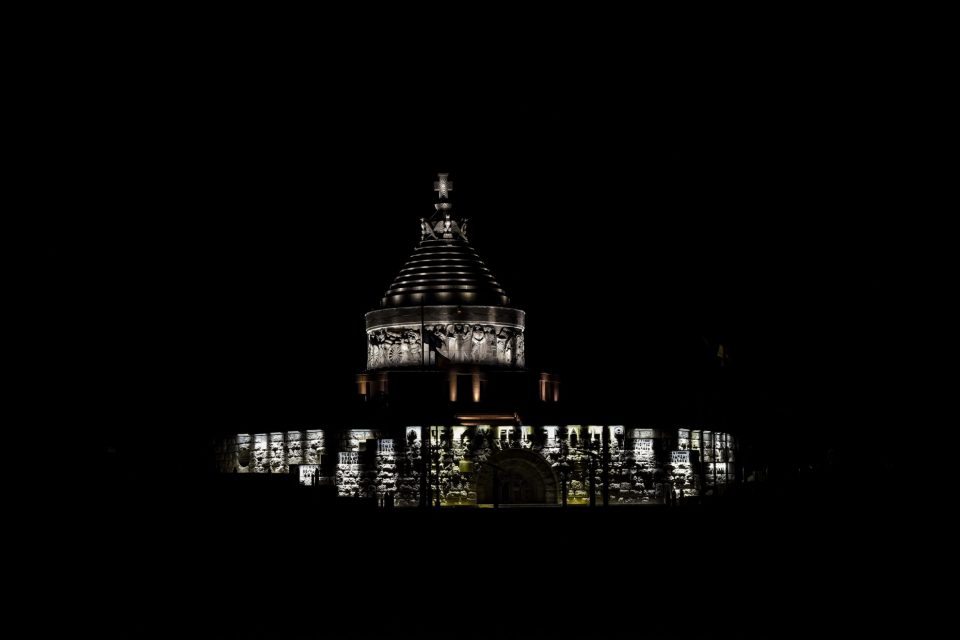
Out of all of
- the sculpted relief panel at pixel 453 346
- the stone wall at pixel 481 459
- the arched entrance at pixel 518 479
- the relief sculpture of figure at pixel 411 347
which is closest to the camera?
the stone wall at pixel 481 459

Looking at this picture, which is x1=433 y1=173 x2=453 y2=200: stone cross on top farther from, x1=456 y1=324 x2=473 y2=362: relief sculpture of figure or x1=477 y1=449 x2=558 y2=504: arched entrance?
x1=477 y1=449 x2=558 y2=504: arched entrance

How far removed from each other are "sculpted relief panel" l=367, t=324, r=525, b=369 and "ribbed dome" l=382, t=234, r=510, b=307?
1.37 meters

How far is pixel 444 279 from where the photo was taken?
8269cm

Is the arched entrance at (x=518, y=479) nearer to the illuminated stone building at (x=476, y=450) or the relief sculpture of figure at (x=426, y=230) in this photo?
the illuminated stone building at (x=476, y=450)

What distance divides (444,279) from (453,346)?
3.67 m

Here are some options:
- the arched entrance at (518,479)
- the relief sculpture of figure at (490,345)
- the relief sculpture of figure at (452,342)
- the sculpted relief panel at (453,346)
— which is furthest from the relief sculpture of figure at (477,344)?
the arched entrance at (518,479)

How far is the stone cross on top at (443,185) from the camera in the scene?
8394 centimetres

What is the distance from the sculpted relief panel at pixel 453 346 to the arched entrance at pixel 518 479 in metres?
11.5

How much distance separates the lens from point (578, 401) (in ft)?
239

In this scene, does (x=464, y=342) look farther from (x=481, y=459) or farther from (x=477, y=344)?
(x=481, y=459)

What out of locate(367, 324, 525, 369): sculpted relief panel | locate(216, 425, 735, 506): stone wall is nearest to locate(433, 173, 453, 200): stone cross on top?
locate(367, 324, 525, 369): sculpted relief panel

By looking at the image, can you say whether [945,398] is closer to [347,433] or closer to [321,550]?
[347,433]

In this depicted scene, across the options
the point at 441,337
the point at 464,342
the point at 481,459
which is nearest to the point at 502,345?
the point at 464,342

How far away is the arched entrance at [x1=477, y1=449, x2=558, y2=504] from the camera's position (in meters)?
68.4
